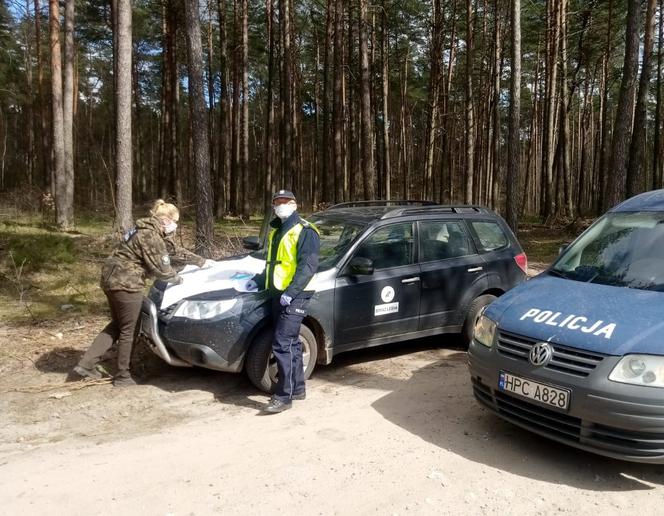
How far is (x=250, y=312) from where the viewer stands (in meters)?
5.27

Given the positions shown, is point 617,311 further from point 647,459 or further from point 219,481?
point 219,481

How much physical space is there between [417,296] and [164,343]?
2.85 metres

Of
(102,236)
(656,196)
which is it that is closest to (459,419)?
(656,196)

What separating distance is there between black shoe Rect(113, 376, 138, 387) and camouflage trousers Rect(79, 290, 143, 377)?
32 millimetres

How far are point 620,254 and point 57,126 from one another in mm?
17303

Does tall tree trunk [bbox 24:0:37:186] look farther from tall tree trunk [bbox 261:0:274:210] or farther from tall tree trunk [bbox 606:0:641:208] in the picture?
tall tree trunk [bbox 606:0:641:208]

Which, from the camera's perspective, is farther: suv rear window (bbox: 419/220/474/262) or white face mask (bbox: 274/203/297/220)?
suv rear window (bbox: 419/220/474/262)

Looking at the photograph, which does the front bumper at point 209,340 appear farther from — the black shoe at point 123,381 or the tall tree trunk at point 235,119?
the tall tree trunk at point 235,119

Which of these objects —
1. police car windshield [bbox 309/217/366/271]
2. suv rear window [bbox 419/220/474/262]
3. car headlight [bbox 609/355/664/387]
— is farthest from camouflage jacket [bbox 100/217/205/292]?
car headlight [bbox 609/355/664/387]

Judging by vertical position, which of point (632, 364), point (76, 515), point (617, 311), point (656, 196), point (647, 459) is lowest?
point (76, 515)

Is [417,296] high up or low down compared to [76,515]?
up

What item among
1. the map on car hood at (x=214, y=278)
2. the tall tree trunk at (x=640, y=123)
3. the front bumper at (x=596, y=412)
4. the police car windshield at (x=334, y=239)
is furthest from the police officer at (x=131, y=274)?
the tall tree trunk at (x=640, y=123)

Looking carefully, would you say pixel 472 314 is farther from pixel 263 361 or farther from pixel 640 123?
pixel 640 123

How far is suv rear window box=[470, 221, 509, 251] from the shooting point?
7.08 metres
